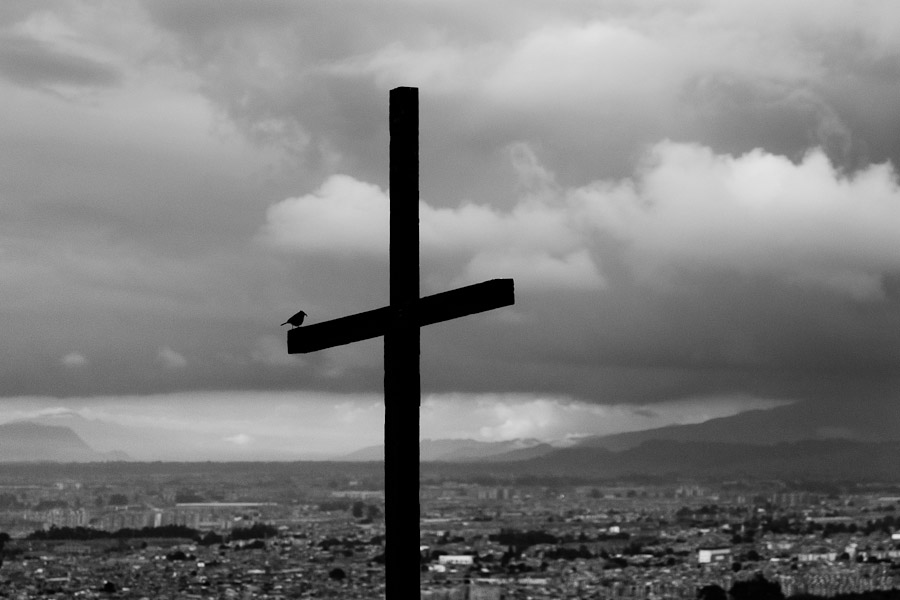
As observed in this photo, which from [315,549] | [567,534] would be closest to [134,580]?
[315,549]

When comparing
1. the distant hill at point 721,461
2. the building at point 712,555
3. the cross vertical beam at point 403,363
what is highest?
the distant hill at point 721,461

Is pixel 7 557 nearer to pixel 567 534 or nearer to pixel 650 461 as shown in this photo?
pixel 567 534

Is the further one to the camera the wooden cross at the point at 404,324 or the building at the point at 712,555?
the building at the point at 712,555

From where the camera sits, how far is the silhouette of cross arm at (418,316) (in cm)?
642

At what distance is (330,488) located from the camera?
87625 millimetres

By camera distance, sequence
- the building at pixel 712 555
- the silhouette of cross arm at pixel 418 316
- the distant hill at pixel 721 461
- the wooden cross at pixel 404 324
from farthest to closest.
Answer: the distant hill at pixel 721 461, the building at pixel 712 555, the wooden cross at pixel 404 324, the silhouette of cross arm at pixel 418 316

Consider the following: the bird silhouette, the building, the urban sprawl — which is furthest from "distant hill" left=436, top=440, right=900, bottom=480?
the bird silhouette

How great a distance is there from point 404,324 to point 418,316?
0.08 metres

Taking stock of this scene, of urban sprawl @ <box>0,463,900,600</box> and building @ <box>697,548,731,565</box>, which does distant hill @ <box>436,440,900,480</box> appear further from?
building @ <box>697,548,731,565</box>

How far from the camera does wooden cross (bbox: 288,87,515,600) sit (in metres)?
6.63

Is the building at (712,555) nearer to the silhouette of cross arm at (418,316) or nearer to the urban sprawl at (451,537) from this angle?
the urban sprawl at (451,537)

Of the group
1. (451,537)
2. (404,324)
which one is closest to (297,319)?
(404,324)

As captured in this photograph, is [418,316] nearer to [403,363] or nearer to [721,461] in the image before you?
[403,363]

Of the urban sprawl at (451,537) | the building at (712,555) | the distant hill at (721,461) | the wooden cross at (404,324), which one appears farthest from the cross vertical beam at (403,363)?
the distant hill at (721,461)
